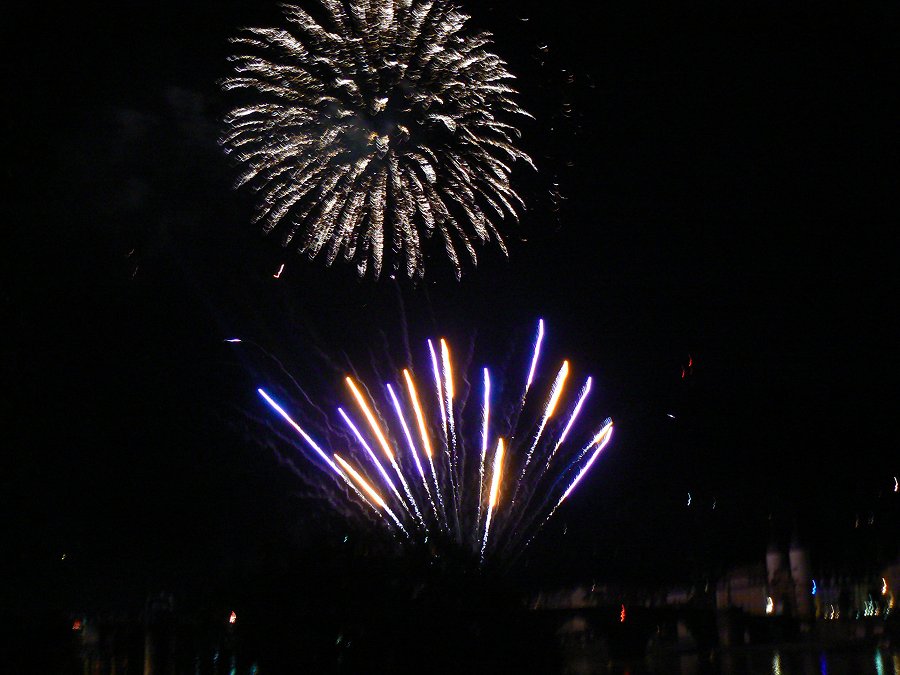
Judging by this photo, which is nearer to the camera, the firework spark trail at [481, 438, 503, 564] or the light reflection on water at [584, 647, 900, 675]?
the firework spark trail at [481, 438, 503, 564]

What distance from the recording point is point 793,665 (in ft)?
94.4

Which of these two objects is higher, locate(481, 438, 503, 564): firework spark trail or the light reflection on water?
locate(481, 438, 503, 564): firework spark trail

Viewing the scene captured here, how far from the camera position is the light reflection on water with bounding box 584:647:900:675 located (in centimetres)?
2504

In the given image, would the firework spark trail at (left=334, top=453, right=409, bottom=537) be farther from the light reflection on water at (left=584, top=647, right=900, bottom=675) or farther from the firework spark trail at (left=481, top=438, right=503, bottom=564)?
the light reflection on water at (left=584, top=647, right=900, bottom=675)

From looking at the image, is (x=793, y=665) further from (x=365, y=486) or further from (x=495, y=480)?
(x=365, y=486)

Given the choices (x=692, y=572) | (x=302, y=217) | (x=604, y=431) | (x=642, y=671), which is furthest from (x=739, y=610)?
(x=302, y=217)

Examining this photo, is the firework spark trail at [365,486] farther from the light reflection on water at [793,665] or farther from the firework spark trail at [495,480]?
the light reflection on water at [793,665]

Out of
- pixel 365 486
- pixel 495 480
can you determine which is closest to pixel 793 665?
pixel 495 480

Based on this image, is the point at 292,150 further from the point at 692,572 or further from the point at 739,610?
the point at 692,572

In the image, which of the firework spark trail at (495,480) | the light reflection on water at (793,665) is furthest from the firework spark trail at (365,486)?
the light reflection on water at (793,665)

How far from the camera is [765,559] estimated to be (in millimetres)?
71438

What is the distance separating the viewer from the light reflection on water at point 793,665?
82.1 ft

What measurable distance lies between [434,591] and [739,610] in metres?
43.5

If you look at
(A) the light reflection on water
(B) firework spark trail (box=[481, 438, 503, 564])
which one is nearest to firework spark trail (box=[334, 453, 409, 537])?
(B) firework spark trail (box=[481, 438, 503, 564])
